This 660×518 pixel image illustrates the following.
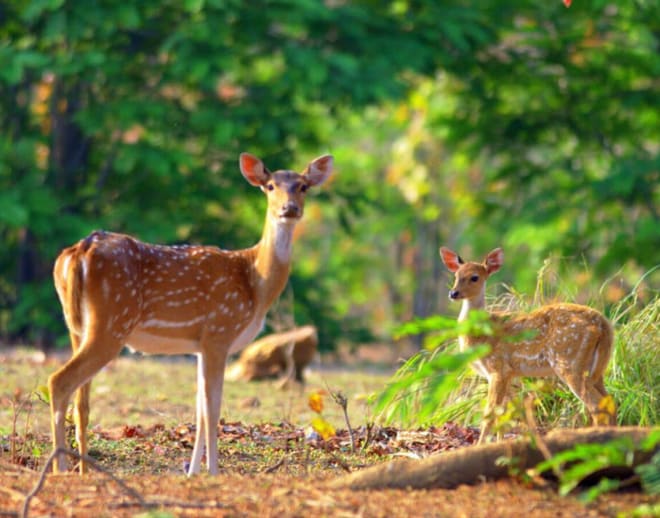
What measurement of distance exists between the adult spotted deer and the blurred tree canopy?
760 cm

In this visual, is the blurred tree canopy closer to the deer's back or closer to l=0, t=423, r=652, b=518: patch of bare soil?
the deer's back

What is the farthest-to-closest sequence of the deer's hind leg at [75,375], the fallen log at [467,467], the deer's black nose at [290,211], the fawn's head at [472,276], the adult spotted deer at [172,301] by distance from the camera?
the fawn's head at [472,276]
the deer's black nose at [290,211]
the adult spotted deer at [172,301]
the deer's hind leg at [75,375]
the fallen log at [467,467]

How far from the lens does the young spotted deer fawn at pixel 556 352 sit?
7.31m

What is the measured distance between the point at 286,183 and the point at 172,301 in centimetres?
A: 108

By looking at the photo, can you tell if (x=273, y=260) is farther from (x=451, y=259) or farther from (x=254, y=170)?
(x=451, y=259)

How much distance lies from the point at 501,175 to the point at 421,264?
4019 mm

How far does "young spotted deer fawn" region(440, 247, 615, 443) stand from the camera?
24.0 feet

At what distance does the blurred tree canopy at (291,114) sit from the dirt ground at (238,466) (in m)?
3.80

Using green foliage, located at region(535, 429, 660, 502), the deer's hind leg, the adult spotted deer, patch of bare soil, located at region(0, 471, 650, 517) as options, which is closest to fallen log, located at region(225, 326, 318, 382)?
the adult spotted deer

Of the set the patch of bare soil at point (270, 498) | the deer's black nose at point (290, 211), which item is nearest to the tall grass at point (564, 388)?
the deer's black nose at point (290, 211)

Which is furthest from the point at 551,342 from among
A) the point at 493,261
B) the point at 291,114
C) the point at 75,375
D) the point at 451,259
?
the point at 291,114

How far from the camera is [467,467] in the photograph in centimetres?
582

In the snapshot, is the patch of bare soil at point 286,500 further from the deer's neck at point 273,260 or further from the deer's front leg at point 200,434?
the deer's neck at point 273,260

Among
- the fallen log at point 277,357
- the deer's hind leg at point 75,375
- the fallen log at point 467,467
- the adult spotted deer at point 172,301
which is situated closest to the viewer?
the fallen log at point 467,467
